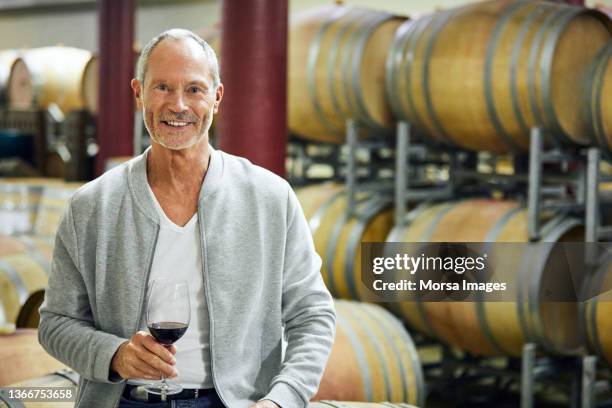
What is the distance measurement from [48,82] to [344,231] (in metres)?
4.70

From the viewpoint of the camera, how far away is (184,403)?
2156 mm

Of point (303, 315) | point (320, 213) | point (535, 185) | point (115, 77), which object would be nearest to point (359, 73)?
point (320, 213)

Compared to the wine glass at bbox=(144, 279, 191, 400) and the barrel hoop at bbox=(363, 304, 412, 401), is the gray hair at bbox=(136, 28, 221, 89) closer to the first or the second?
the wine glass at bbox=(144, 279, 191, 400)

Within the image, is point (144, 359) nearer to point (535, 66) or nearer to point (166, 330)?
point (166, 330)

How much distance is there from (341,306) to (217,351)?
177 cm

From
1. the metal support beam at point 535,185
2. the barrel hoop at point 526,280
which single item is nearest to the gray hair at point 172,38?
the barrel hoop at point 526,280

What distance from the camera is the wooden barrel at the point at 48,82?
29.9 ft

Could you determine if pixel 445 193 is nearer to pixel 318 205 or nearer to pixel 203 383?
pixel 318 205

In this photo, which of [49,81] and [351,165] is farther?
[49,81]

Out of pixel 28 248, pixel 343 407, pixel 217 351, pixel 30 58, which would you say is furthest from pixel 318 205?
pixel 30 58

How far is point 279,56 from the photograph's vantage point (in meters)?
4.85

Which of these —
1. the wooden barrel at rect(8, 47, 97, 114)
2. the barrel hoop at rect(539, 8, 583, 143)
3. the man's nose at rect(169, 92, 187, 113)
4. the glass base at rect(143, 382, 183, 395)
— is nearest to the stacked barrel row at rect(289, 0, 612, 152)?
the barrel hoop at rect(539, 8, 583, 143)

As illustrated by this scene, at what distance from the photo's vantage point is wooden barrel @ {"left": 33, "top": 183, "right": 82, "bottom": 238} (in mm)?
5852

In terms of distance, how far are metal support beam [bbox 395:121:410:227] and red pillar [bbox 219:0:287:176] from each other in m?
0.74
